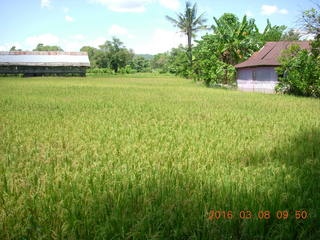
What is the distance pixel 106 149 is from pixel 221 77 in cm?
2732

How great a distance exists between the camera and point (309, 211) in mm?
2756

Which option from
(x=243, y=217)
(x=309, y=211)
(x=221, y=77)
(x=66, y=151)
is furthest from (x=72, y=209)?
(x=221, y=77)

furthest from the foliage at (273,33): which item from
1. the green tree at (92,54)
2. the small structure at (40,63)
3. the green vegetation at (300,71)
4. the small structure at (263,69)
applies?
the green tree at (92,54)

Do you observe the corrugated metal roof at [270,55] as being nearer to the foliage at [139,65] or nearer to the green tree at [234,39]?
the green tree at [234,39]

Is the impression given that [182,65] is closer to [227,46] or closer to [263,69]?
[227,46]

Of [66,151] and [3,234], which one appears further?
[66,151]

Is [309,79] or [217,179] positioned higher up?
[309,79]

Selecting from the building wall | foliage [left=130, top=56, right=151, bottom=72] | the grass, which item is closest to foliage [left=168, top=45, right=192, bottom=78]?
the building wall

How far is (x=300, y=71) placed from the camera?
60.6ft

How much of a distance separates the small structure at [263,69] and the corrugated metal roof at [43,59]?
103 ft

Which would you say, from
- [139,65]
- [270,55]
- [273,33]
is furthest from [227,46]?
[139,65]

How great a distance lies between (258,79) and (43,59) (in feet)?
126

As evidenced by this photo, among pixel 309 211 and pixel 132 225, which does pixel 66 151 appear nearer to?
pixel 132 225

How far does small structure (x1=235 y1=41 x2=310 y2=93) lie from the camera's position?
2229 cm
